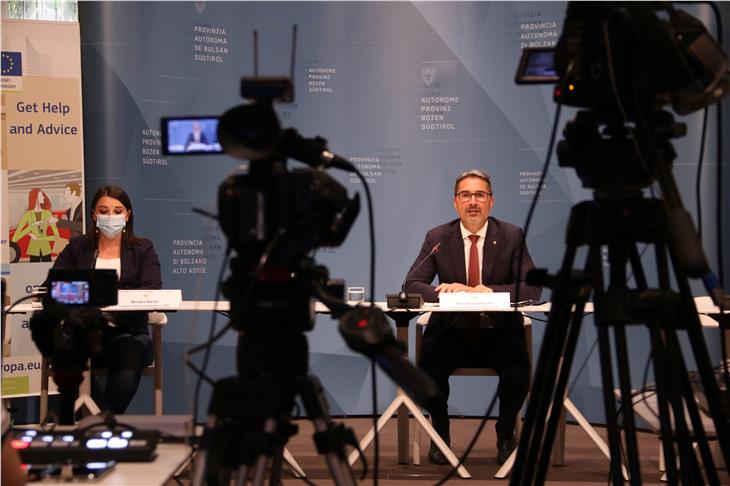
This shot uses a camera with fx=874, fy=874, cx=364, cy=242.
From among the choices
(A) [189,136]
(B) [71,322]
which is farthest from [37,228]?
(A) [189,136]

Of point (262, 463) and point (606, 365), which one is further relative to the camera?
point (606, 365)

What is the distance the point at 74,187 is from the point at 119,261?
3.49 feet

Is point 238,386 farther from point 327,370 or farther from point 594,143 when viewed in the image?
point 327,370

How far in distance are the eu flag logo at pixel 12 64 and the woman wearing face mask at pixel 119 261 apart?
4.21ft

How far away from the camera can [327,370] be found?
235 inches

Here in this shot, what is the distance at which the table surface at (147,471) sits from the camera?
1.57 metres

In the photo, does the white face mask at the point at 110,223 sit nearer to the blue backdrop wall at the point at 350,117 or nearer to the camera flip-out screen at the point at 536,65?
the blue backdrop wall at the point at 350,117

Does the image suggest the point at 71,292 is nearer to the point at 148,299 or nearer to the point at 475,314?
the point at 148,299

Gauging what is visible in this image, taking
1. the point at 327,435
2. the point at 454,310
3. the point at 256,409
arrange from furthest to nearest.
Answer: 1. the point at 454,310
2. the point at 327,435
3. the point at 256,409

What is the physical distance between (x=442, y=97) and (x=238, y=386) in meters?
4.61

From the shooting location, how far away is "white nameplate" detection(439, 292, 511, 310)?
404 cm

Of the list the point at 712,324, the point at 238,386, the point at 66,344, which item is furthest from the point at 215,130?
the point at 712,324

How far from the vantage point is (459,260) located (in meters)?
4.70

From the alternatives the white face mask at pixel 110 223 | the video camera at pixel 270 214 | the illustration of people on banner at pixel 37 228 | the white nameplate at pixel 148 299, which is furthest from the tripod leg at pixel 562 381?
the illustration of people on banner at pixel 37 228
